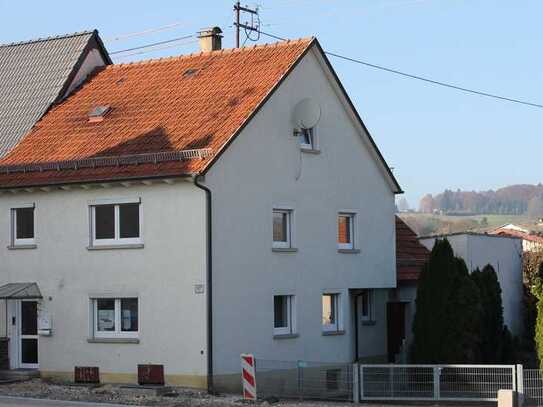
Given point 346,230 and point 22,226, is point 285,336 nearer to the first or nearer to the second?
point 346,230

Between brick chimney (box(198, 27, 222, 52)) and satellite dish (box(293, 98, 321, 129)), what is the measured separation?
17.6 ft

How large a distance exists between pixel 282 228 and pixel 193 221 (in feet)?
12.3

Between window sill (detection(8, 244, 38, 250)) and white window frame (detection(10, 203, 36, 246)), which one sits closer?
window sill (detection(8, 244, 38, 250))

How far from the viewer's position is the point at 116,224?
26500 millimetres

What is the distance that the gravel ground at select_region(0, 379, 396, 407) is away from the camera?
22719 millimetres

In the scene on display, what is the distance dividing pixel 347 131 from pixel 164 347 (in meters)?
8.69

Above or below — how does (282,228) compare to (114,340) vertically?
above

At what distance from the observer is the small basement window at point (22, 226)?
1100 inches

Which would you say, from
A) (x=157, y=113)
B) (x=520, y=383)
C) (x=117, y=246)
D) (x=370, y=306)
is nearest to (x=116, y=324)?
(x=117, y=246)

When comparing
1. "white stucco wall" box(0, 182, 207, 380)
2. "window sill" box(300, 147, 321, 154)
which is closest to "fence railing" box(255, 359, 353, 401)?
"white stucco wall" box(0, 182, 207, 380)

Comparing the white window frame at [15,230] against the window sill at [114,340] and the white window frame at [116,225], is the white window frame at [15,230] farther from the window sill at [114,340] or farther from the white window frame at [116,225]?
the window sill at [114,340]

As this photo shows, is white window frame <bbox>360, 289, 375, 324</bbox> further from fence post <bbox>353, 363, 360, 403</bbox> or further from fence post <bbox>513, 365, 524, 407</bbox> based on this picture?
fence post <bbox>513, 365, 524, 407</bbox>

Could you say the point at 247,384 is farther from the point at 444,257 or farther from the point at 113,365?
the point at 444,257

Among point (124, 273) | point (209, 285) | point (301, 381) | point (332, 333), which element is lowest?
point (301, 381)
